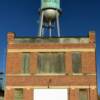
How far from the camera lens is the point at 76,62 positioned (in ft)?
149

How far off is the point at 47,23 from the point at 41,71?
30.4 ft

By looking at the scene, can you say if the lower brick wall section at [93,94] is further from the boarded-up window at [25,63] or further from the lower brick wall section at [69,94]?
the boarded-up window at [25,63]

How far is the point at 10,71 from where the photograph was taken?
149 feet

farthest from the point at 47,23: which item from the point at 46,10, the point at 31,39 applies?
the point at 31,39

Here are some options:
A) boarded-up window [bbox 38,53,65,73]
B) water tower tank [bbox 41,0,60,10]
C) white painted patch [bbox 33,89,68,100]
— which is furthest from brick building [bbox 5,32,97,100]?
water tower tank [bbox 41,0,60,10]

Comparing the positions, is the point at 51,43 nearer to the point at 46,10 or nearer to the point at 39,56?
the point at 39,56

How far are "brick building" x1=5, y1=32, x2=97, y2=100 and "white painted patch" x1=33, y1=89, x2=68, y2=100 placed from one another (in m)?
0.35

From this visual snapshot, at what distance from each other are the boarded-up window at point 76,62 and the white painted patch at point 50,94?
8.77 ft

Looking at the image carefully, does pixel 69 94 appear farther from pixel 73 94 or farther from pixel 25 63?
pixel 25 63

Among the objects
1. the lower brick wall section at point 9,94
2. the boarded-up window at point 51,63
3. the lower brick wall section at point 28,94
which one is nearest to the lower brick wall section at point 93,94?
the boarded-up window at point 51,63

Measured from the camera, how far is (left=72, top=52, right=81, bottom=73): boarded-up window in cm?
4538

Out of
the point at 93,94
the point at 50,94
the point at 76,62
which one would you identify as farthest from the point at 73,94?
the point at 76,62

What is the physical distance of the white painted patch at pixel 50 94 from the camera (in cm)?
4484

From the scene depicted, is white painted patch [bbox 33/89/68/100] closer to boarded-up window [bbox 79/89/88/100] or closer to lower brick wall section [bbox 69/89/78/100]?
lower brick wall section [bbox 69/89/78/100]
